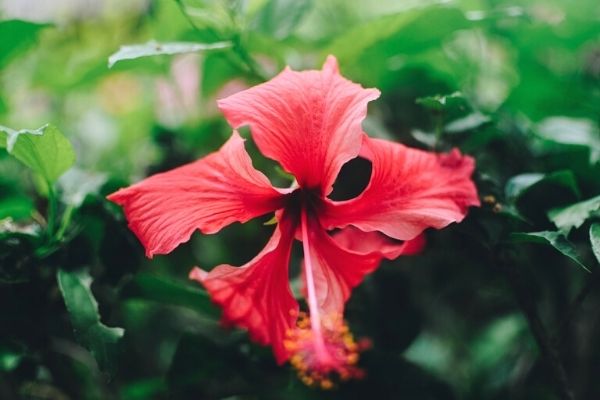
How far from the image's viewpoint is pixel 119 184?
0.91 metres

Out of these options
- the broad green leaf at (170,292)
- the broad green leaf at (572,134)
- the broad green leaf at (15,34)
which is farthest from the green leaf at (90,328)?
the broad green leaf at (572,134)

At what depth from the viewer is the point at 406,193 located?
0.84 m

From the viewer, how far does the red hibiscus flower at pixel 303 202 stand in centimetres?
78

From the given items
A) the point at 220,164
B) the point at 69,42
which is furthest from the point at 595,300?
the point at 69,42

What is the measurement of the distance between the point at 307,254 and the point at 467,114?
33 centimetres

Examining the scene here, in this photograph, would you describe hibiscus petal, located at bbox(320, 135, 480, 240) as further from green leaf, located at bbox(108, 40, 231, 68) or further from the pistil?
green leaf, located at bbox(108, 40, 231, 68)

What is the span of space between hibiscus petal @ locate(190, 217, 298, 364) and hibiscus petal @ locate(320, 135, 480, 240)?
92mm

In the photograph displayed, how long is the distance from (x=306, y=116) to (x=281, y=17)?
413mm

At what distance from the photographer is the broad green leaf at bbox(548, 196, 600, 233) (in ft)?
2.55

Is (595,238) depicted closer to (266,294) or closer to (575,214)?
(575,214)

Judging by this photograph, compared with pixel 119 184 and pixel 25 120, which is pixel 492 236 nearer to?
pixel 119 184

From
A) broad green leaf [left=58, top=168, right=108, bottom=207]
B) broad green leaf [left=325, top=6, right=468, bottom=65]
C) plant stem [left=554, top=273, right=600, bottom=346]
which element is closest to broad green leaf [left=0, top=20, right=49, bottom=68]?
broad green leaf [left=58, top=168, right=108, bottom=207]

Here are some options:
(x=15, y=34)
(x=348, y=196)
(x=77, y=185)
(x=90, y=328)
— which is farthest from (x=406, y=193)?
(x=15, y=34)

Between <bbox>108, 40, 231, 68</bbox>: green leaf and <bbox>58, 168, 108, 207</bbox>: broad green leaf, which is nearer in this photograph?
<bbox>108, 40, 231, 68</bbox>: green leaf
